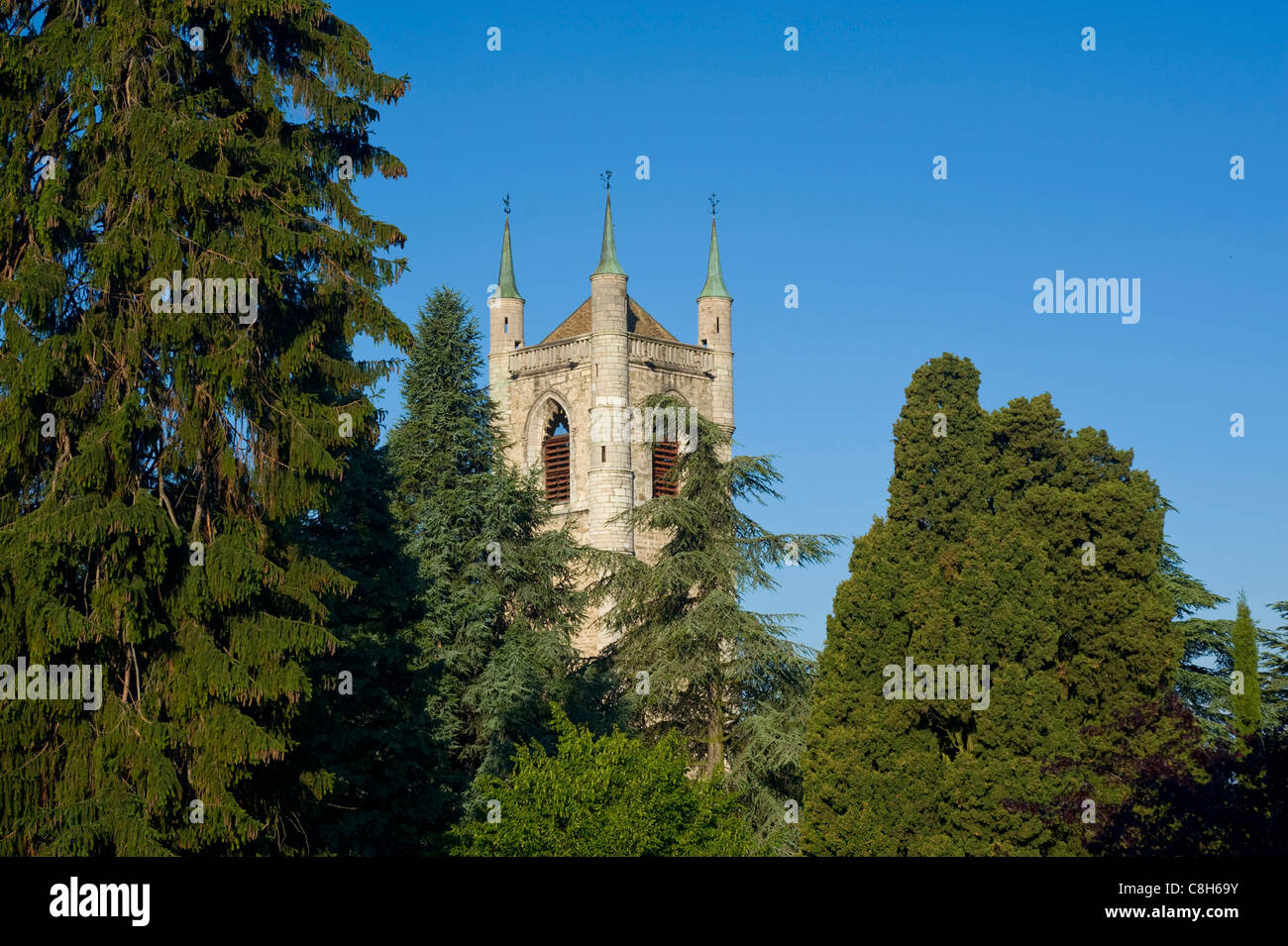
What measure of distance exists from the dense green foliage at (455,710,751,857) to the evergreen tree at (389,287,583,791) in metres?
2.81

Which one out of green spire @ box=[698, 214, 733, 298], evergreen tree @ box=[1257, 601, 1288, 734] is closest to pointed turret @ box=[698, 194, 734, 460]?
green spire @ box=[698, 214, 733, 298]

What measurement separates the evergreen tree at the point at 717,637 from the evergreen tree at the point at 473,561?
185 centimetres

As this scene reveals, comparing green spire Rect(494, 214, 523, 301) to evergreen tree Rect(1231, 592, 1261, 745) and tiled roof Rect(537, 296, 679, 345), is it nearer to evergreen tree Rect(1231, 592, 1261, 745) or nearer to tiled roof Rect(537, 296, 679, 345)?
tiled roof Rect(537, 296, 679, 345)

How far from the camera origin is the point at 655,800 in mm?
26719

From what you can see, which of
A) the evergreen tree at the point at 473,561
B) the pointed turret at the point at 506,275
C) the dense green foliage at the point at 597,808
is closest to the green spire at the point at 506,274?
the pointed turret at the point at 506,275

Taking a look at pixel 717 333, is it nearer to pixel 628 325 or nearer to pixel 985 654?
pixel 628 325

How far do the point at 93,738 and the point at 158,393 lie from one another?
343 centimetres

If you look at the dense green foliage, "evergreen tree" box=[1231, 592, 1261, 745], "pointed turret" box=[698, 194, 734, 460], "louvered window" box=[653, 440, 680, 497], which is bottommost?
the dense green foliage

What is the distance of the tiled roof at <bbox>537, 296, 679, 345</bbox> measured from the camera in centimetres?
6466

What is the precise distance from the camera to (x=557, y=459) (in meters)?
64.7

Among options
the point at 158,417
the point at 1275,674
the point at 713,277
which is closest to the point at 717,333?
the point at 713,277

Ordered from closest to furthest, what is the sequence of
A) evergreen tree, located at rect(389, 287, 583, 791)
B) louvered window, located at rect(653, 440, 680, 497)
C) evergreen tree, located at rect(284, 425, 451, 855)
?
1. evergreen tree, located at rect(284, 425, 451, 855)
2. evergreen tree, located at rect(389, 287, 583, 791)
3. louvered window, located at rect(653, 440, 680, 497)
